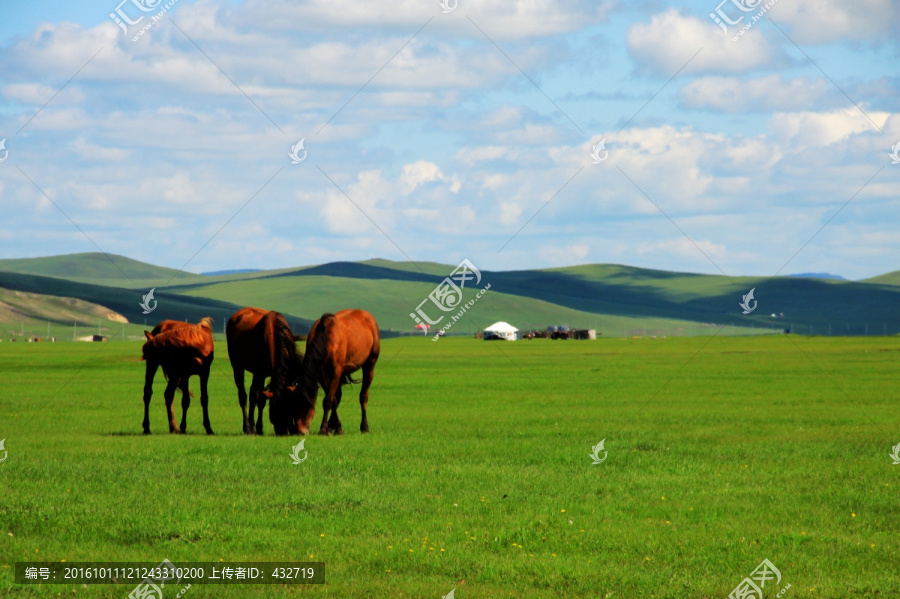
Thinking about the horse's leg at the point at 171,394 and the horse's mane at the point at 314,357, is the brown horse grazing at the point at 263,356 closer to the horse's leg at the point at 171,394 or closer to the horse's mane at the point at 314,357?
the horse's mane at the point at 314,357

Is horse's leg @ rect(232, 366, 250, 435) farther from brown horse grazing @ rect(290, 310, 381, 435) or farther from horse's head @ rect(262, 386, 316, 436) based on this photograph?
brown horse grazing @ rect(290, 310, 381, 435)

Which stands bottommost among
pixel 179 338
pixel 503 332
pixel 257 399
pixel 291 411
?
pixel 291 411

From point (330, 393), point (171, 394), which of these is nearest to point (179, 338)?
point (171, 394)

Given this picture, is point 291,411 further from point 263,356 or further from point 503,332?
point 503,332

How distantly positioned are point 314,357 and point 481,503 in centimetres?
804

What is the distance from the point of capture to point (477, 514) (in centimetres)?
1271

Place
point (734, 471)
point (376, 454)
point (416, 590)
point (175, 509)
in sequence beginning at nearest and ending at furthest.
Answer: point (416, 590) → point (175, 509) → point (734, 471) → point (376, 454)

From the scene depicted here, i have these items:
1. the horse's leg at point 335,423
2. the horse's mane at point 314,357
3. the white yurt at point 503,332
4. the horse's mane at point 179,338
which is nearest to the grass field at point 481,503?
the horse's leg at point 335,423

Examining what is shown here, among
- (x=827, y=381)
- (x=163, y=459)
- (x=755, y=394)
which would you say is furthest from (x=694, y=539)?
(x=827, y=381)

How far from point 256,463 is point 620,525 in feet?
22.4

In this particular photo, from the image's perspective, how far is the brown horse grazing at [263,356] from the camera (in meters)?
20.5

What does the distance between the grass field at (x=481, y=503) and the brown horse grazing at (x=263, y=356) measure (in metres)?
1.10

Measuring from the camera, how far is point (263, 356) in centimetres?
2116

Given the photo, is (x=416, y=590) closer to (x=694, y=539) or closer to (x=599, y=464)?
(x=694, y=539)
